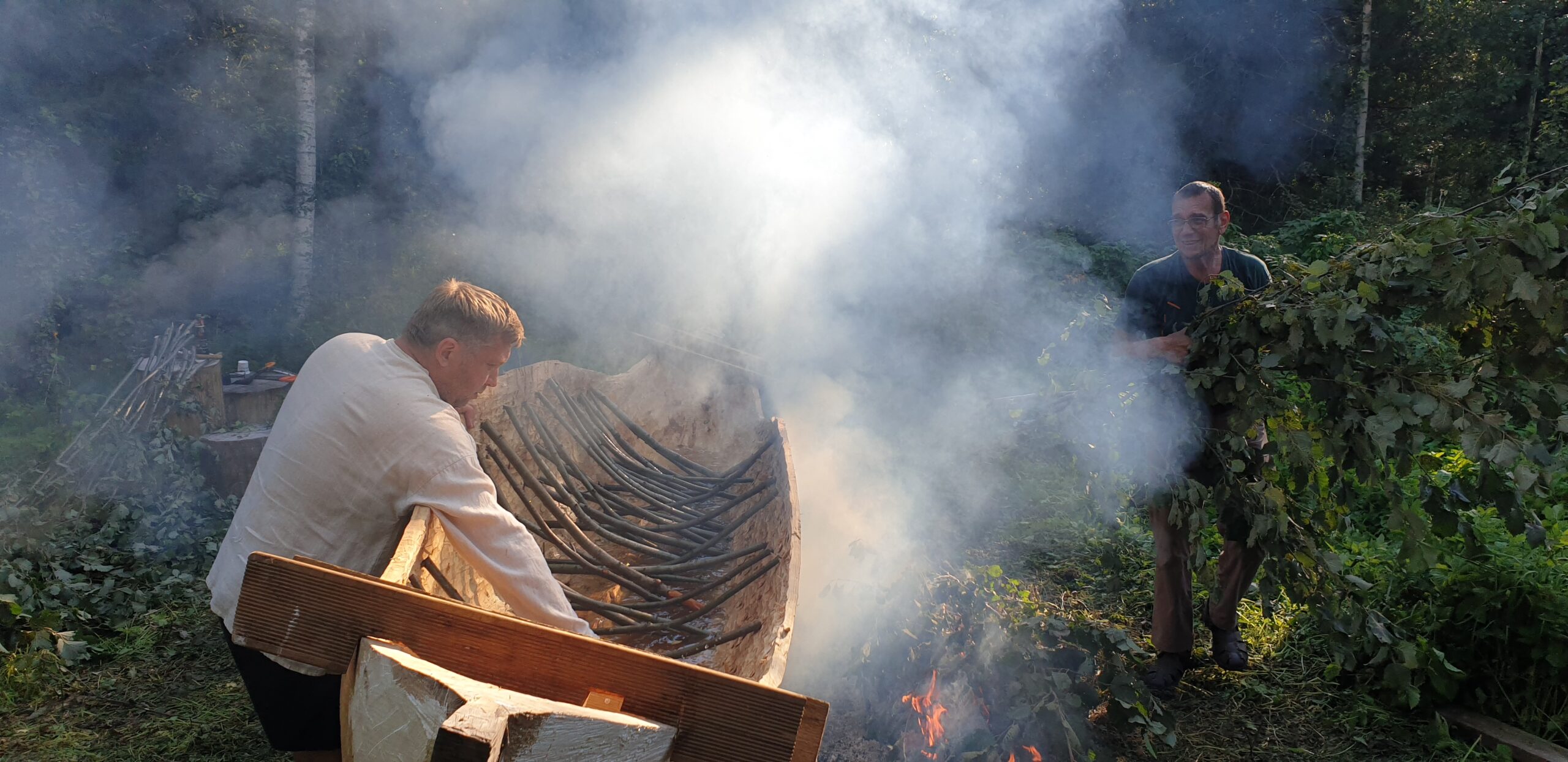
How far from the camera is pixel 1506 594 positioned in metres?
3.19

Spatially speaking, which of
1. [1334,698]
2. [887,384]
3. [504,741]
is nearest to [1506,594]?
[1334,698]

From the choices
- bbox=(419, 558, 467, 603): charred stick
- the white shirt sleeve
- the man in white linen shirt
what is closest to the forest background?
the man in white linen shirt

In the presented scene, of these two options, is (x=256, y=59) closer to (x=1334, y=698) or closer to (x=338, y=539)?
(x=338, y=539)

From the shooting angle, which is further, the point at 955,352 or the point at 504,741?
the point at 955,352

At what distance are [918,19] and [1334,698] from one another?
29.3ft

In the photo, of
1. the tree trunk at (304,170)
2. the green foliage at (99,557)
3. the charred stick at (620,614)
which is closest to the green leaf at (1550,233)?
the charred stick at (620,614)

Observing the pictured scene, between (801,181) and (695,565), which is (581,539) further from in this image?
(801,181)

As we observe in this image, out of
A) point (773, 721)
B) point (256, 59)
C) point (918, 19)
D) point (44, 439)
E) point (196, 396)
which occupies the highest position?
point (918, 19)

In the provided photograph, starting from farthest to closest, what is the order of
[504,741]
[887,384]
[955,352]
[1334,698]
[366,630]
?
1. [955,352]
2. [887,384]
3. [1334,698]
4. [366,630]
5. [504,741]

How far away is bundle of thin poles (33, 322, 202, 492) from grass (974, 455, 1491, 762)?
5.12 m

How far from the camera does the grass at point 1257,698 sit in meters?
3.20

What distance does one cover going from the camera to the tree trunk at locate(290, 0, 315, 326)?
8883 mm

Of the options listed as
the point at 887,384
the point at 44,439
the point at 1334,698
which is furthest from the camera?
the point at 887,384

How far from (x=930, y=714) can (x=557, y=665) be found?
6.58 ft
